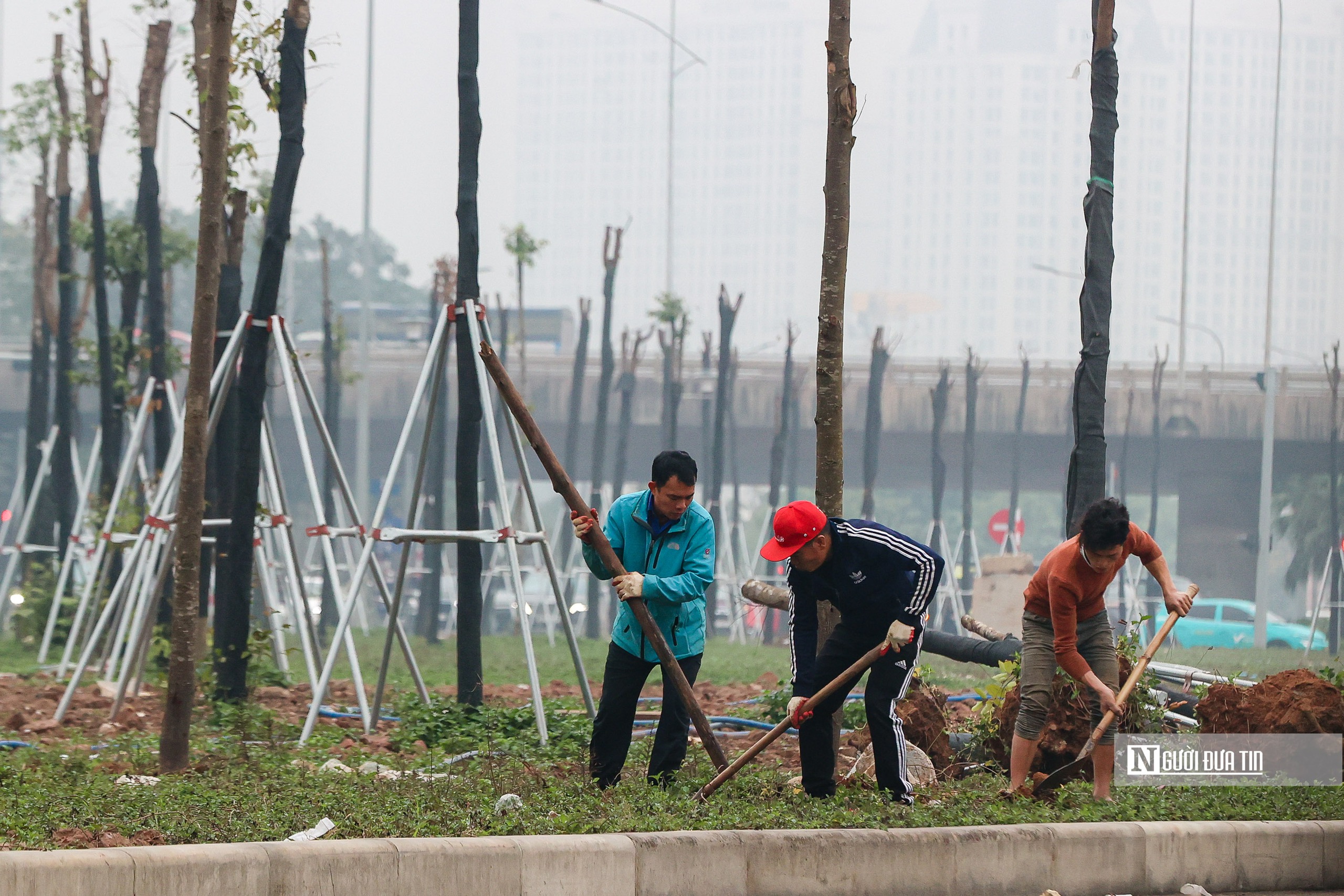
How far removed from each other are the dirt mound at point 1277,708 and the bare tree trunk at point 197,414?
5193 millimetres

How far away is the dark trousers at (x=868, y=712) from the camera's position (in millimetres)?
6113

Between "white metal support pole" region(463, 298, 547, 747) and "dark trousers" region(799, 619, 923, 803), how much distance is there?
2722mm

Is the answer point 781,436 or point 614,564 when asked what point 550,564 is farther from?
point 781,436

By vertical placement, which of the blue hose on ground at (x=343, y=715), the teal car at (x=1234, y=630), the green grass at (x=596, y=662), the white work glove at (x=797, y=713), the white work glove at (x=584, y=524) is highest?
the white work glove at (x=584, y=524)

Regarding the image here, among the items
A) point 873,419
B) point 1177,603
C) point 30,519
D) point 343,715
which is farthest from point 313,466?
point 873,419

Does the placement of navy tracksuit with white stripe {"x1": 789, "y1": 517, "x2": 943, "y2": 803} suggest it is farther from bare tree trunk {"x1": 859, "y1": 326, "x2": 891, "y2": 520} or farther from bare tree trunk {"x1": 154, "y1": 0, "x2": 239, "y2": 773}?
bare tree trunk {"x1": 859, "y1": 326, "x2": 891, "y2": 520}

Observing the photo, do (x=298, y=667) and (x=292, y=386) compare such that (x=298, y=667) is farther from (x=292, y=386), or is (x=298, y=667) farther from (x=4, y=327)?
(x=4, y=327)

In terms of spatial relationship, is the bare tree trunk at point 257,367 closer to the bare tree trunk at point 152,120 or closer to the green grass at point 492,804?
the green grass at point 492,804

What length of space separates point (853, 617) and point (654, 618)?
90 centimetres

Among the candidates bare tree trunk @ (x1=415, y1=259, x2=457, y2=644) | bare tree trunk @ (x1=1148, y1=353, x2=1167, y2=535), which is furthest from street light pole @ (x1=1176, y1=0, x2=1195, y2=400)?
bare tree trunk @ (x1=415, y1=259, x2=457, y2=644)

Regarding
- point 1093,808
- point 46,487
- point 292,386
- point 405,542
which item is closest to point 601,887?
point 1093,808

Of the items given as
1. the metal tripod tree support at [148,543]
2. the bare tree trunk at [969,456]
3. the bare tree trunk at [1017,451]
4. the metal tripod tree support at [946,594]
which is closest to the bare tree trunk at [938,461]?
the metal tripod tree support at [946,594]

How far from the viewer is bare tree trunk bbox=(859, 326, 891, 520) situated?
33.0 meters

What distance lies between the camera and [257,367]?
1053cm
